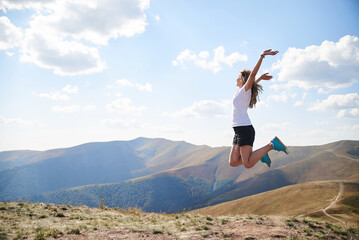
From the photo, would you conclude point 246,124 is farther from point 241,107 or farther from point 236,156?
point 236,156

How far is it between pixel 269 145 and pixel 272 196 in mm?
120555

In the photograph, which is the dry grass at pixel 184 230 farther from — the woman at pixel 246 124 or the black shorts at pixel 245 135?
the black shorts at pixel 245 135

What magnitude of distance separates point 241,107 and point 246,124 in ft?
1.78

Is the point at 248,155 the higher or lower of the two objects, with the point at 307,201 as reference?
higher

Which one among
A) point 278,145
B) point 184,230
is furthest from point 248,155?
point 184,230

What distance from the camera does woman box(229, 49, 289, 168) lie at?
21.4 ft

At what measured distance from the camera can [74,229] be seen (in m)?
7.28

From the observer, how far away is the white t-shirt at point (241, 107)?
665cm

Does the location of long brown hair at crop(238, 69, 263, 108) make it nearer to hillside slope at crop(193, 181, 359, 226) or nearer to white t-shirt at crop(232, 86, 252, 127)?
white t-shirt at crop(232, 86, 252, 127)

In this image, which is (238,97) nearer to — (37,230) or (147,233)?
(147,233)

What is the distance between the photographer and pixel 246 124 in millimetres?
6578

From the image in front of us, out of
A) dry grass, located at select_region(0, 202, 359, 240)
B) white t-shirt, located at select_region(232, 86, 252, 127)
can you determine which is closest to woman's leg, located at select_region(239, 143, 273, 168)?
white t-shirt, located at select_region(232, 86, 252, 127)

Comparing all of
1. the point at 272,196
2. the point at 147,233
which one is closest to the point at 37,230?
the point at 147,233

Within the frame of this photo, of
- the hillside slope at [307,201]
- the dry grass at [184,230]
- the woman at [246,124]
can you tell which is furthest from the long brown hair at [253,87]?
the hillside slope at [307,201]
